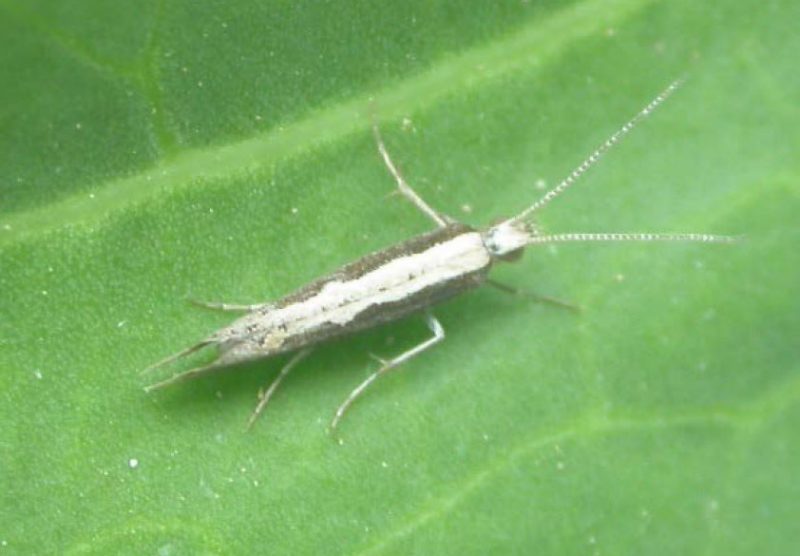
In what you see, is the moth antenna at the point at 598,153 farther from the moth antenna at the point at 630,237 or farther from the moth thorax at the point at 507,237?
the moth antenna at the point at 630,237

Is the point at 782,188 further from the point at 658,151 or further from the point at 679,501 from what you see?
the point at 679,501

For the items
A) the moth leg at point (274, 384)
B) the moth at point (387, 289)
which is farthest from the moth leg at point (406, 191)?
the moth leg at point (274, 384)

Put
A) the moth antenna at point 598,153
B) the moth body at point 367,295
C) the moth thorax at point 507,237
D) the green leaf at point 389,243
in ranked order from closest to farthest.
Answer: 1. the green leaf at point 389,243
2. the moth body at point 367,295
3. the moth thorax at point 507,237
4. the moth antenna at point 598,153

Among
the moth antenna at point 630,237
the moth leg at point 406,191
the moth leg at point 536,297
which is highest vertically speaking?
the moth leg at point 406,191

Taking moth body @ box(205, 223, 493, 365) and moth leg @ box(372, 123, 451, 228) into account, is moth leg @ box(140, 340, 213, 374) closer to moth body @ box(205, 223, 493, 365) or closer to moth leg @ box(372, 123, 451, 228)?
moth body @ box(205, 223, 493, 365)

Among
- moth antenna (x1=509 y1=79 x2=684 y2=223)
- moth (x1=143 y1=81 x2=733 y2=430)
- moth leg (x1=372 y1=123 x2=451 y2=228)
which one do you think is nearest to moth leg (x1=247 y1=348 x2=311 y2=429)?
moth (x1=143 y1=81 x2=733 y2=430)

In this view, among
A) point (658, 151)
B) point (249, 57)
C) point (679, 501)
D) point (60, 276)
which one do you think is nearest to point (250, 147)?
point (249, 57)
